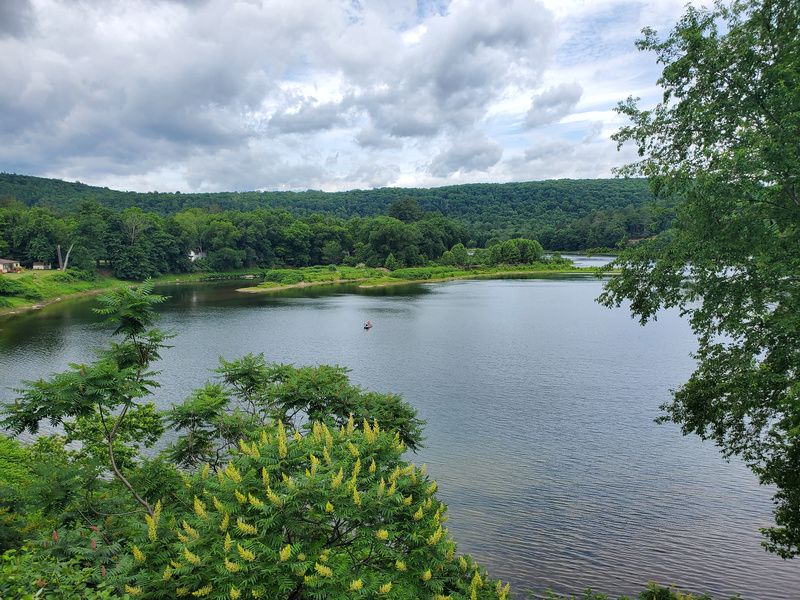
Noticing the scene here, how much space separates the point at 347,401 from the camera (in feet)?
40.8

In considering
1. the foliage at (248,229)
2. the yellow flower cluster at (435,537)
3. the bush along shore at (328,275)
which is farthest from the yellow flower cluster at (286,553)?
the bush along shore at (328,275)

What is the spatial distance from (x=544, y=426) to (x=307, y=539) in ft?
61.8

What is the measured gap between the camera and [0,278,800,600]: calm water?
14.4 metres

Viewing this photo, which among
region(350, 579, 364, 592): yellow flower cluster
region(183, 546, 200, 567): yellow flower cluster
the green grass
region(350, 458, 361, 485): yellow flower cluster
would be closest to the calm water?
region(350, 458, 361, 485): yellow flower cluster

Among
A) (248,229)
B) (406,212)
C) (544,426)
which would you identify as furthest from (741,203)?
(406,212)

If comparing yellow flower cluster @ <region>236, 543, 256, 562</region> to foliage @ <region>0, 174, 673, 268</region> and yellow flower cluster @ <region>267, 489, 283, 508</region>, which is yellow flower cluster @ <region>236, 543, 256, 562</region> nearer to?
yellow flower cluster @ <region>267, 489, 283, 508</region>

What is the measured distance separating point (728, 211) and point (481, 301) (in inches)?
2225

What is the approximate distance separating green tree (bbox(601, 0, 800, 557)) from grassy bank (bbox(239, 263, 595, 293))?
7899cm

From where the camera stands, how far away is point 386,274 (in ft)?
340

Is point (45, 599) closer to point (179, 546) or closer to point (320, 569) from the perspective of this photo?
point (179, 546)

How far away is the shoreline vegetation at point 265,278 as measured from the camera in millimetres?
63188

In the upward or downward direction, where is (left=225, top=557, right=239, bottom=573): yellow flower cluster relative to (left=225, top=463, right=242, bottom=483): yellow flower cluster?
downward

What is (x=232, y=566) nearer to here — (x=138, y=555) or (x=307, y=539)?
(x=307, y=539)

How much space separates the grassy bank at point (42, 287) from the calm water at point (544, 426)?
24.5 feet
